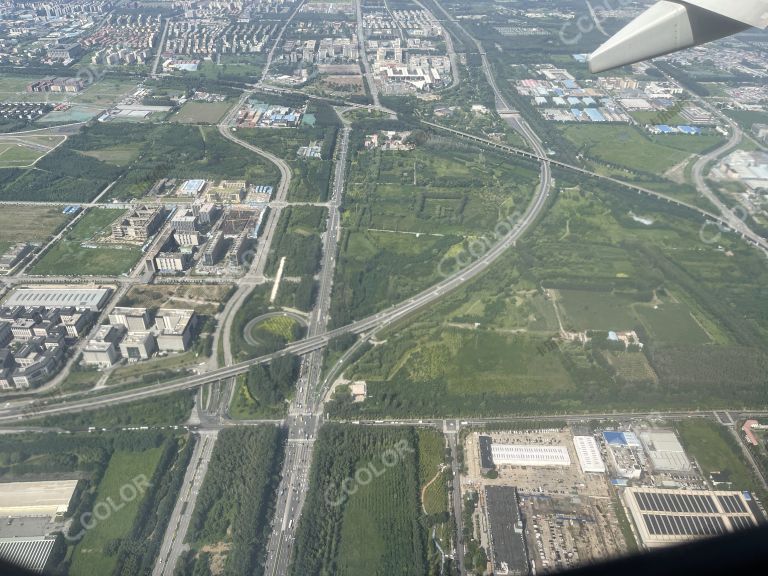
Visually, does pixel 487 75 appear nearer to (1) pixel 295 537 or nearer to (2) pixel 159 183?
(2) pixel 159 183

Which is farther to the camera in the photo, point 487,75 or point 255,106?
point 487,75

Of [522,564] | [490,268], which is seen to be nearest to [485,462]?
[522,564]

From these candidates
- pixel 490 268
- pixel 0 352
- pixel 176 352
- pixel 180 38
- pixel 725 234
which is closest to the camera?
pixel 0 352

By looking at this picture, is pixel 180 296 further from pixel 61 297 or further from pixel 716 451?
pixel 716 451

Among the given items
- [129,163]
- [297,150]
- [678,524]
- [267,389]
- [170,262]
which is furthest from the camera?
[297,150]

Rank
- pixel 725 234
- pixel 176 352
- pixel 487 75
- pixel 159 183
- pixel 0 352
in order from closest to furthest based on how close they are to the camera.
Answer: pixel 0 352 → pixel 176 352 → pixel 725 234 → pixel 159 183 → pixel 487 75

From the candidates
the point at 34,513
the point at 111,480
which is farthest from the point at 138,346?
the point at 34,513

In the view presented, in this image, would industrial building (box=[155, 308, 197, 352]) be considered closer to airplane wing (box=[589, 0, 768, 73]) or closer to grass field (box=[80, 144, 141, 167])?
grass field (box=[80, 144, 141, 167])
